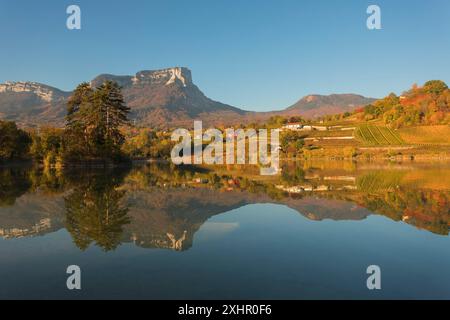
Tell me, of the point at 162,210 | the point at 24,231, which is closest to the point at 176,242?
Result: the point at 24,231

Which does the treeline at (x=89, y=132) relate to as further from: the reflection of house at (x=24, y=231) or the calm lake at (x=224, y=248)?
the reflection of house at (x=24, y=231)

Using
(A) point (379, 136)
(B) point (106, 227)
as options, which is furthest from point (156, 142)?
(B) point (106, 227)

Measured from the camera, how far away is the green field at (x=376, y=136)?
120 meters

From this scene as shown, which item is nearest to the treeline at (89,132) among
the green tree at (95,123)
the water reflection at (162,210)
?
the green tree at (95,123)

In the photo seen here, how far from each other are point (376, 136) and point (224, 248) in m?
130

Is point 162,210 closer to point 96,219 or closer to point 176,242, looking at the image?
point 96,219

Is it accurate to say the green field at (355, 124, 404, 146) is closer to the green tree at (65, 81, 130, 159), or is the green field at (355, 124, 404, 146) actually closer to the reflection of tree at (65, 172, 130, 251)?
the green tree at (65, 81, 130, 159)

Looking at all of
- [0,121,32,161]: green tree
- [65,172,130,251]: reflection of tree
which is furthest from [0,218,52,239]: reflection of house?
[0,121,32,161]: green tree

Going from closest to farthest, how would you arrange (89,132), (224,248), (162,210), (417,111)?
(224,248) < (162,210) < (89,132) < (417,111)

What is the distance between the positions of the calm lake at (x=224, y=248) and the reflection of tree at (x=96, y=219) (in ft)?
0.16

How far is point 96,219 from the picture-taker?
611 inches

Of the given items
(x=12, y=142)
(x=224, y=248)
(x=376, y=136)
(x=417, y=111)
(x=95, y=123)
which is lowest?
(x=224, y=248)

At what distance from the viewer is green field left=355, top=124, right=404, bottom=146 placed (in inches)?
4726
